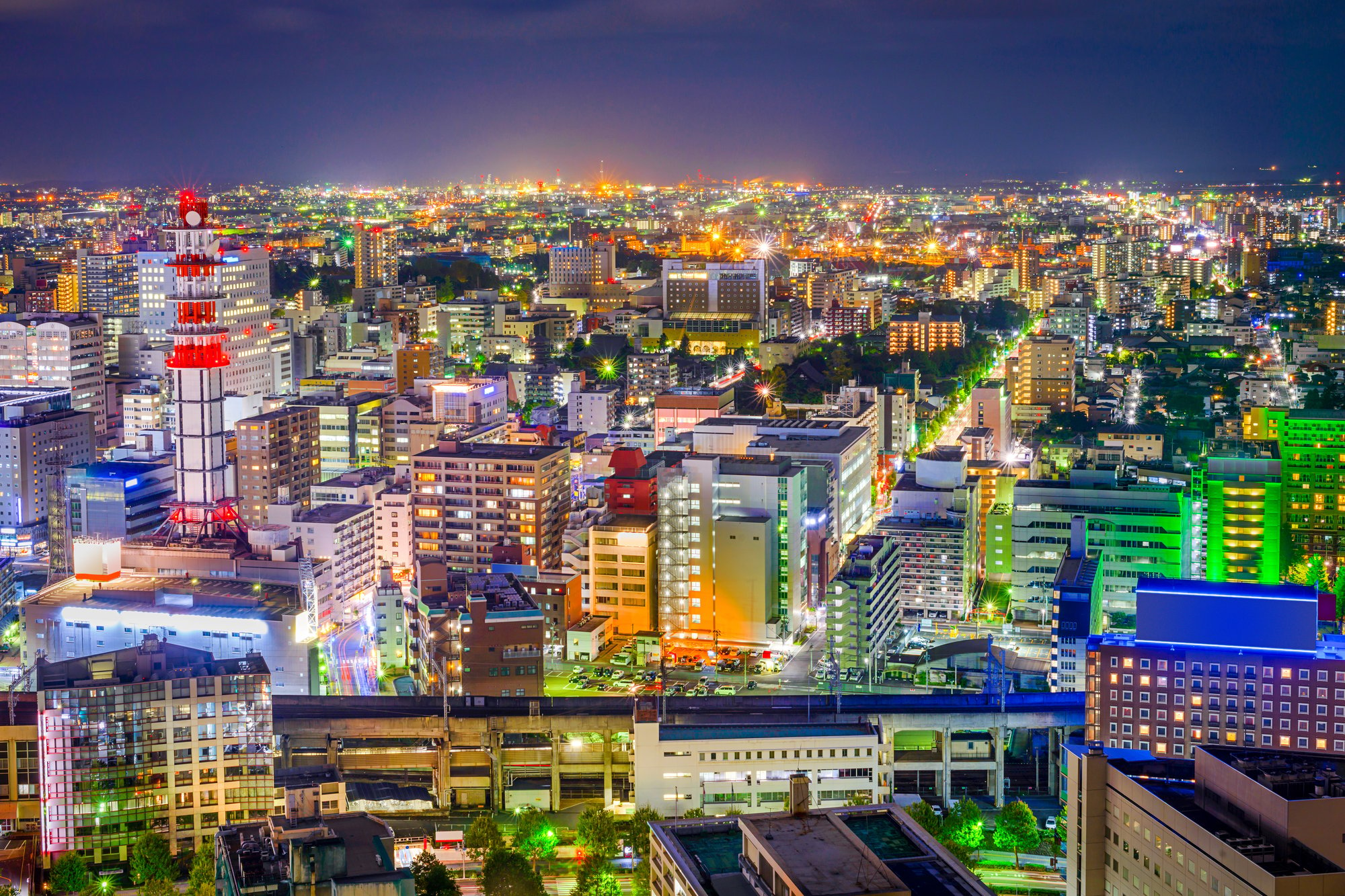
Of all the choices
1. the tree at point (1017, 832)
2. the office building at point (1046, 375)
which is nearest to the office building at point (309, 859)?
the tree at point (1017, 832)

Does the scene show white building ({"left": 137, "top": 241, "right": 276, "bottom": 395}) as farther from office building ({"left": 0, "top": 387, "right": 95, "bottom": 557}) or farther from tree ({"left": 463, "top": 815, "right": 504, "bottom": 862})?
tree ({"left": 463, "top": 815, "right": 504, "bottom": 862})

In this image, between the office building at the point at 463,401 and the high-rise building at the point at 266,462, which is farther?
the office building at the point at 463,401

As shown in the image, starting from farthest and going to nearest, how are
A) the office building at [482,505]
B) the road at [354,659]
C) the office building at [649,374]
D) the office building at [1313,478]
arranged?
the office building at [649,374] → the office building at [1313,478] → the office building at [482,505] → the road at [354,659]

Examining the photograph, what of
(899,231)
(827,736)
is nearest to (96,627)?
(827,736)

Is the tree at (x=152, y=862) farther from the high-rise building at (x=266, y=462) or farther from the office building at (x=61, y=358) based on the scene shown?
the office building at (x=61, y=358)

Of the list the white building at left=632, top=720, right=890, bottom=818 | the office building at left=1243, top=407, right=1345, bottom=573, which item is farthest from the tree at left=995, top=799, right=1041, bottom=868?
the office building at left=1243, top=407, right=1345, bottom=573

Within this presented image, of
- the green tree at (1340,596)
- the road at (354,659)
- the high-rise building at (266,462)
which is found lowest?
the road at (354,659)

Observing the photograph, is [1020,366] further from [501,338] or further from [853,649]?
[853,649]
